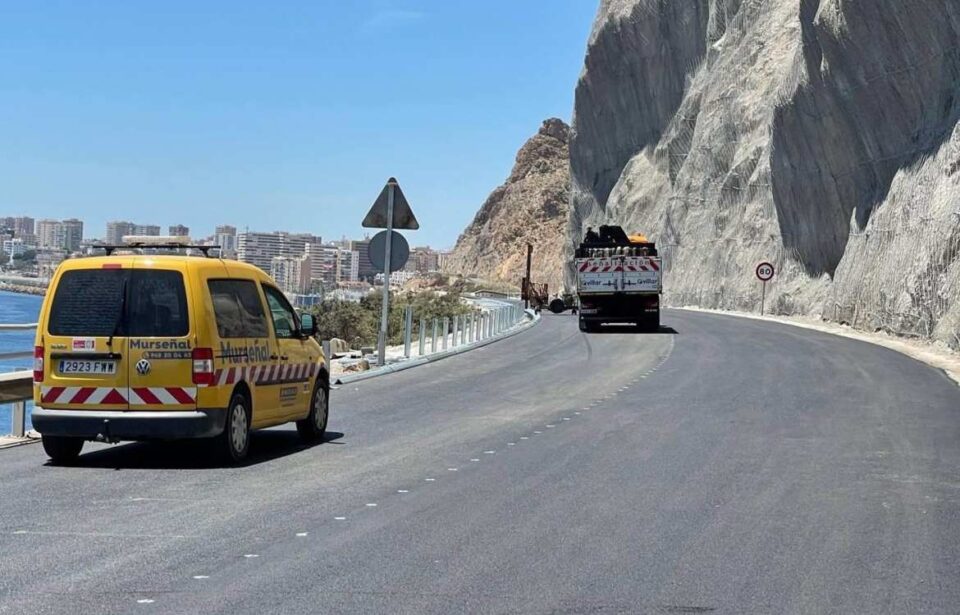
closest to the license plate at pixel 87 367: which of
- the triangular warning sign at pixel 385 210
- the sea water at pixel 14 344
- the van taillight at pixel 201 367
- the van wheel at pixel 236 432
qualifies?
the van taillight at pixel 201 367

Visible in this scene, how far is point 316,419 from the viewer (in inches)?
509

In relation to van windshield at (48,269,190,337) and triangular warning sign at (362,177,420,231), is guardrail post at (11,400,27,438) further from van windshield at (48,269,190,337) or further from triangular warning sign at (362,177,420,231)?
triangular warning sign at (362,177,420,231)

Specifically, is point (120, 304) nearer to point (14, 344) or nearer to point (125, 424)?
point (125, 424)

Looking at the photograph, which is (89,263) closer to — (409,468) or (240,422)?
(240,422)

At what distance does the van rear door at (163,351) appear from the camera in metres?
10.7

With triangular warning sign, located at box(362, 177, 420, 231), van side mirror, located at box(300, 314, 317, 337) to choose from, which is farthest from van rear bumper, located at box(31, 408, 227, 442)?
triangular warning sign, located at box(362, 177, 420, 231)

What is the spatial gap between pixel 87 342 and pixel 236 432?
153cm

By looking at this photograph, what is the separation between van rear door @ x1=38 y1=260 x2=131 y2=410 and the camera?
1072 centimetres

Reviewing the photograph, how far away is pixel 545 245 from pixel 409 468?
141983mm

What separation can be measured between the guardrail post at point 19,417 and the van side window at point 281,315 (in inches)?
110

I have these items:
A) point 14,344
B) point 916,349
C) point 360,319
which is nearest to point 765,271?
point 360,319

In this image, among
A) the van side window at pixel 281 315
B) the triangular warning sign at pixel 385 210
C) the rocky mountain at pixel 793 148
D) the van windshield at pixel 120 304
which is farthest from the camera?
the rocky mountain at pixel 793 148

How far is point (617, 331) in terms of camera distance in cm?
3688

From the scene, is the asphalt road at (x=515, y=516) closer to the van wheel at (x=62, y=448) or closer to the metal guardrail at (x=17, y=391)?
the van wheel at (x=62, y=448)
